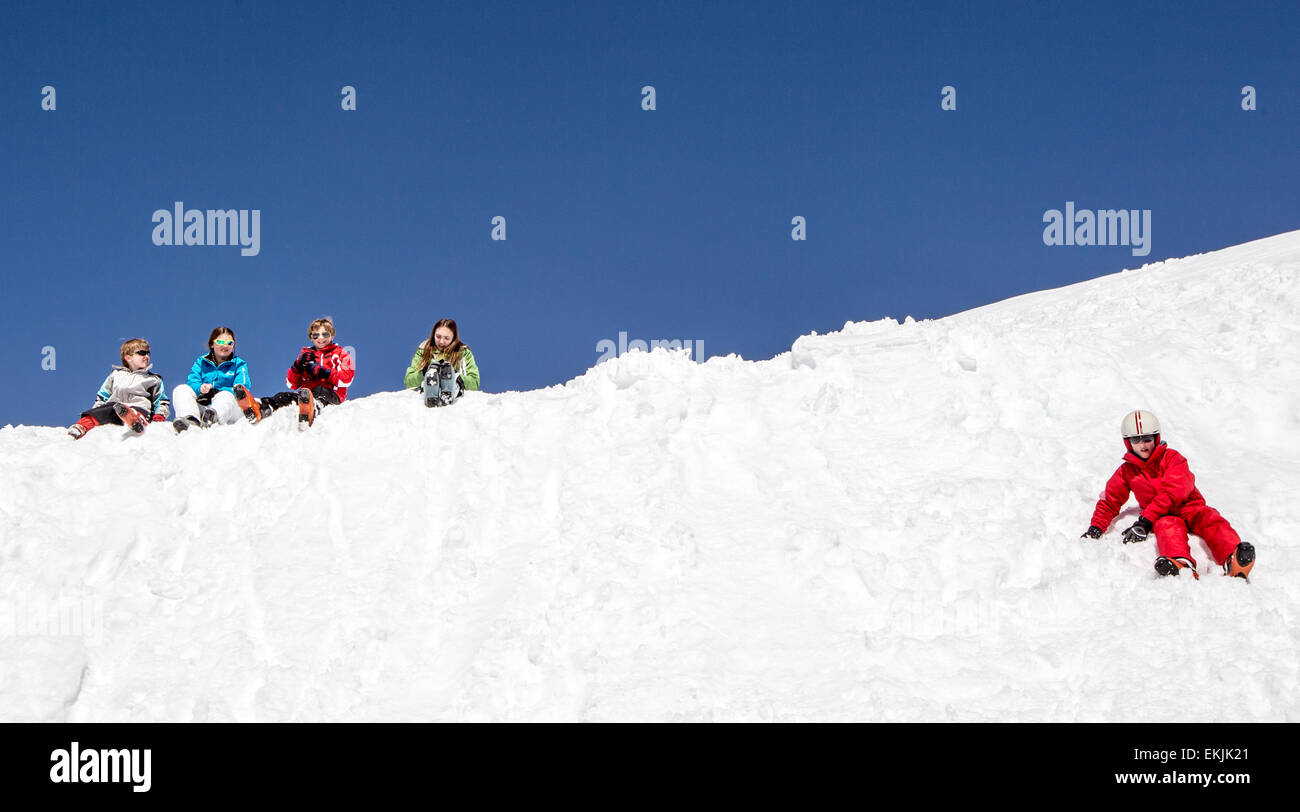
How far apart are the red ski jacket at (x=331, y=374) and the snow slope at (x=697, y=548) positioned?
0.53m

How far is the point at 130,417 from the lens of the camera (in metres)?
10.1

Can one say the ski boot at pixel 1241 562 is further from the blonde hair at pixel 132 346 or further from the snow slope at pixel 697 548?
the blonde hair at pixel 132 346

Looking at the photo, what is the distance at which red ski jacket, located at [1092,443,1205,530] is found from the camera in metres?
7.24

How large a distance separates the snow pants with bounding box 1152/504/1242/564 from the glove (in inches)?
4.9

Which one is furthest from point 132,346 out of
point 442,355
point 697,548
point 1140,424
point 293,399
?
point 1140,424

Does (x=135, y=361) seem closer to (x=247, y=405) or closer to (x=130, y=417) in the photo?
(x=130, y=417)

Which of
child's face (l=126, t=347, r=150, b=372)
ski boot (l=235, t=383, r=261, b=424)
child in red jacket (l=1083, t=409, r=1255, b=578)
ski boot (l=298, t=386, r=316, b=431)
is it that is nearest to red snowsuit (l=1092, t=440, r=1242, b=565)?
child in red jacket (l=1083, t=409, r=1255, b=578)

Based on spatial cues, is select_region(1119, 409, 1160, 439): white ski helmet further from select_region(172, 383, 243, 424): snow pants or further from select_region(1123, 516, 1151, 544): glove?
select_region(172, 383, 243, 424): snow pants

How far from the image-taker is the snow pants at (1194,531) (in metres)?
6.99

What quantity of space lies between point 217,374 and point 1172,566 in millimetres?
10478

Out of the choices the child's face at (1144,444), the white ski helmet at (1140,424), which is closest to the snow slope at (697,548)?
the child's face at (1144,444)

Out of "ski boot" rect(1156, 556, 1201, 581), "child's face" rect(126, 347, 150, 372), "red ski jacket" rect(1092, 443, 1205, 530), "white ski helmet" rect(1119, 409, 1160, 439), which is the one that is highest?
"child's face" rect(126, 347, 150, 372)
